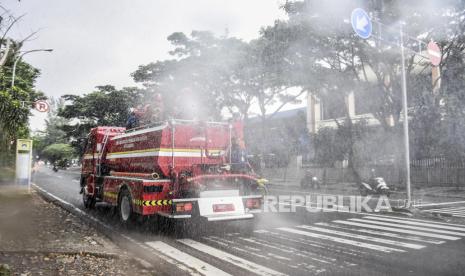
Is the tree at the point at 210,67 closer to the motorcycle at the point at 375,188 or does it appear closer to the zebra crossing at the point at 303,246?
the motorcycle at the point at 375,188

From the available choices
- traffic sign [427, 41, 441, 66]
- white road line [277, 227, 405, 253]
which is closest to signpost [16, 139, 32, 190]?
white road line [277, 227, 405, 253]

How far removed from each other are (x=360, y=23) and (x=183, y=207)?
674 cm

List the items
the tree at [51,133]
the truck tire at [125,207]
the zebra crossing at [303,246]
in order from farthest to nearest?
1. the tree at [51,133]
2. the truck tire at [125,207]
3. the zebra crossing at [303,246]

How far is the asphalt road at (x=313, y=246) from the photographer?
5305 mm

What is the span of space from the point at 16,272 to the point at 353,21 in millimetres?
9003

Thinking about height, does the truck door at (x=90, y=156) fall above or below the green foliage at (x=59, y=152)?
below

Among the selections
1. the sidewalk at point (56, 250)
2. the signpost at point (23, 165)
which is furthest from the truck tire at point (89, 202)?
the signpost at point (23, 165)

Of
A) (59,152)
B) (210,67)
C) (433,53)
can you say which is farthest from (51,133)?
(433,53)

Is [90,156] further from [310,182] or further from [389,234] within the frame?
[310,182]

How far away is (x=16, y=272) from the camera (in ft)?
16.0

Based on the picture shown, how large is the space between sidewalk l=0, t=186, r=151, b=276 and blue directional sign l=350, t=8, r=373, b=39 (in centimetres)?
783

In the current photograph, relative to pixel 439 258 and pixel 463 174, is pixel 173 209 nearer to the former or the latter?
pixel 439 258

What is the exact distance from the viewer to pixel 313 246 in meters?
6.59

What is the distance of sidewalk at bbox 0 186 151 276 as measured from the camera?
16.9ft
